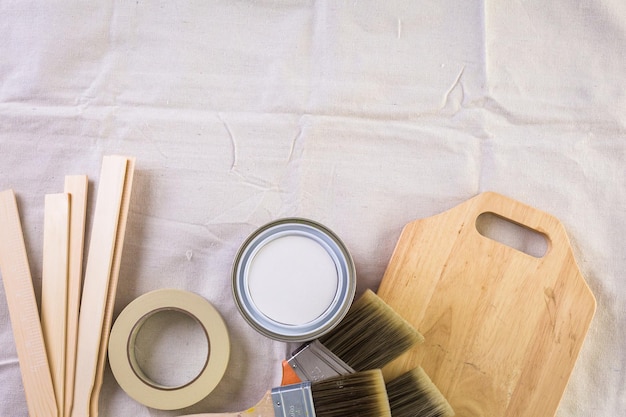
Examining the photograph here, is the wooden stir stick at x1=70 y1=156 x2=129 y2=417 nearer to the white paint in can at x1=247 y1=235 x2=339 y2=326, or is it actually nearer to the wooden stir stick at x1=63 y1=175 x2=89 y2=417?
the wooden stir stick at x1=63 y1=175 x2=89 y2=417

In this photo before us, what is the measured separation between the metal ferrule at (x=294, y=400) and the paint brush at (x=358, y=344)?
0.15 ft

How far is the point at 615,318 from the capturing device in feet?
2.85

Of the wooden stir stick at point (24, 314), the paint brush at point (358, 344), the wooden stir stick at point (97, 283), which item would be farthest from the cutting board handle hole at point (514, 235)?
the wooden stir stick at point (24, 314)

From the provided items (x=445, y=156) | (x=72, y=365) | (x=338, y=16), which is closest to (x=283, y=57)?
(x=338, y=16)

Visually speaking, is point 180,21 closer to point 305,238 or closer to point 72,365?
point 305,238

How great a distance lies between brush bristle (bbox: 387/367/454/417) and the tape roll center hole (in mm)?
268

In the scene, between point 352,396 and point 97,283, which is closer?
point 352,396

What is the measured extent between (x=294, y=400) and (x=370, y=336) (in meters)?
0.13

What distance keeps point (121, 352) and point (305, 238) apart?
0.29m

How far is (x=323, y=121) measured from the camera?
2.92ft

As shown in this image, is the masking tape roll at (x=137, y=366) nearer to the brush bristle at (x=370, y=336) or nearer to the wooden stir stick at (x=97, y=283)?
the wooden stir stick at (x=97, y=283)

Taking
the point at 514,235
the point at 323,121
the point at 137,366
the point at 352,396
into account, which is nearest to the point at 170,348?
the point at 137,366

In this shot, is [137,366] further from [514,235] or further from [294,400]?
[514,235]

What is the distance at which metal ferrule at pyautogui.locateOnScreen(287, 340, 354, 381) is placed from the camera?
753 mm
